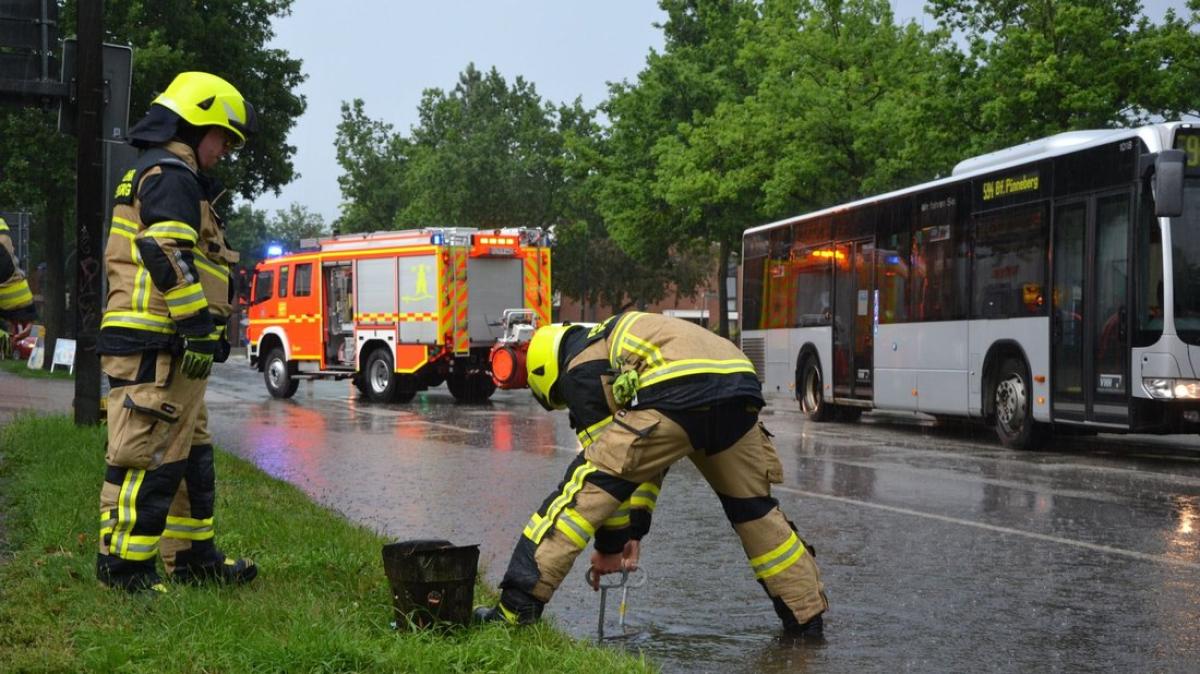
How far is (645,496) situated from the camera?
20.2ft

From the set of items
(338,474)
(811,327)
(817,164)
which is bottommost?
(338,474)

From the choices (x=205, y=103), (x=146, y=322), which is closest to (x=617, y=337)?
(x=146, y=322)

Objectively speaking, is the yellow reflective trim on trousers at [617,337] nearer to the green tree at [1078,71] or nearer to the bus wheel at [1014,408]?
the bus wheel at [1014,408]

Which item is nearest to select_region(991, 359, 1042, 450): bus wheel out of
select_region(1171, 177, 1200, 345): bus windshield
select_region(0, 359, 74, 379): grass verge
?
select_region(1171, 177, 1200, 345): bus windshield

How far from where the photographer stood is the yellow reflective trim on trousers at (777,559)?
611 centimetres

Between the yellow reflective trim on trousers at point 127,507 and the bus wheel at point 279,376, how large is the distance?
71.3 ft

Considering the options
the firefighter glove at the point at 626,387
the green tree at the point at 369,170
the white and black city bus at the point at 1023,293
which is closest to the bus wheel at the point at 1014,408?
the white and black city bus at the point at 1023,293

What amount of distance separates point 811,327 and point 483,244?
6.92 meters

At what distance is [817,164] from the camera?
36531 mm

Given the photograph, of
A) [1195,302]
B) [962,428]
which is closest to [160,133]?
[1195,302]

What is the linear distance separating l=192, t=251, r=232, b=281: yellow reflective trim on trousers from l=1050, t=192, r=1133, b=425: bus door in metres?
10.1

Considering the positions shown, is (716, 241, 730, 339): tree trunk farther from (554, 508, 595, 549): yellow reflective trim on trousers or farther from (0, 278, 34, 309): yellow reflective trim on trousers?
(554, 508, 595, 549): yellow reflective trim on trousers

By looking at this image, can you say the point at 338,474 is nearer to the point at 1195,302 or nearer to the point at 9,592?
the point at 9,592

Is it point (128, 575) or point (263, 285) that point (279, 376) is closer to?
point (263, 285)
